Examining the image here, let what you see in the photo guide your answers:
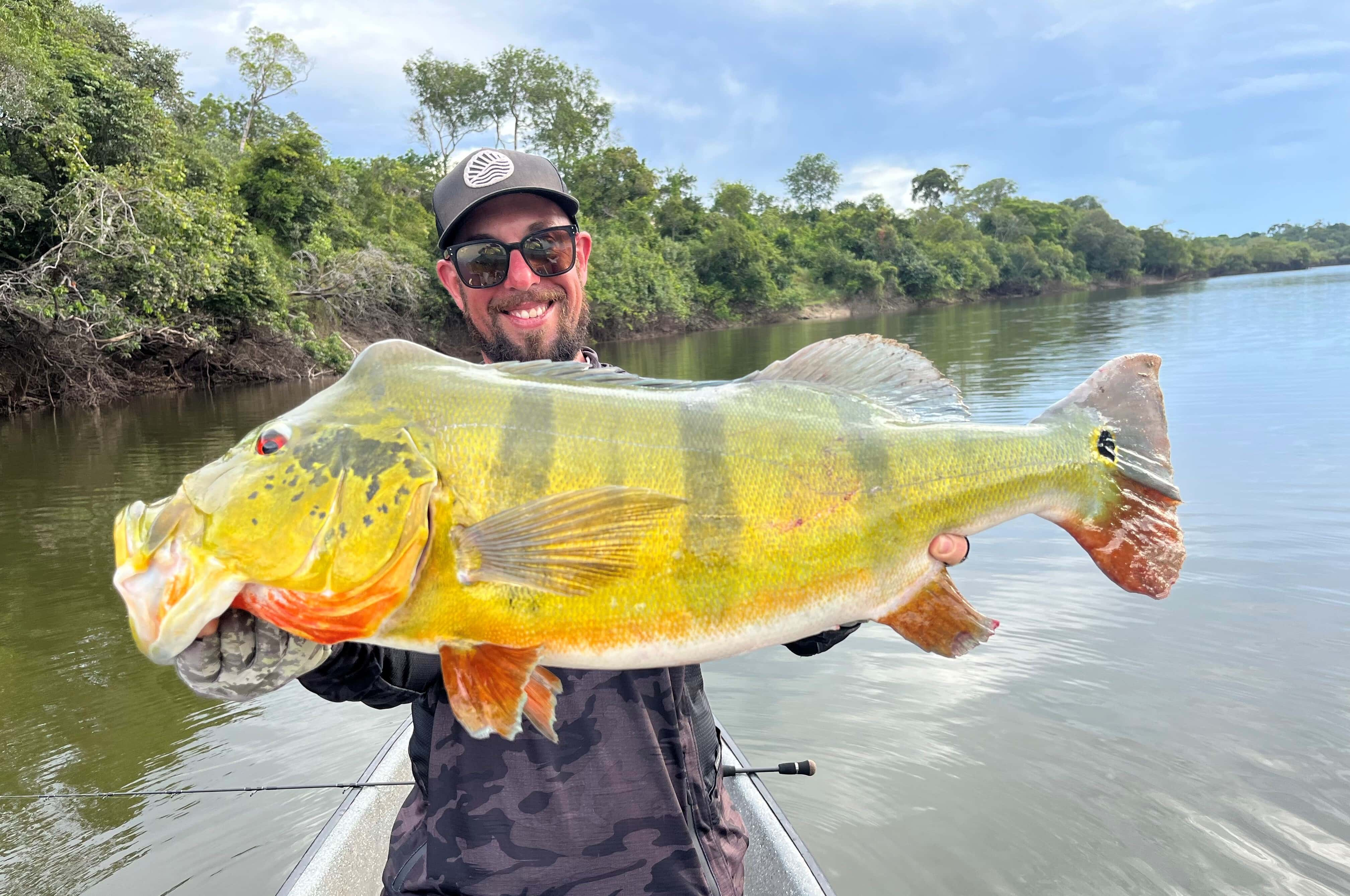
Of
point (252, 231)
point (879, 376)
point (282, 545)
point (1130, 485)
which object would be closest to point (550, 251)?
point (879, 376)

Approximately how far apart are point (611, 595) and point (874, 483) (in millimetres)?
691

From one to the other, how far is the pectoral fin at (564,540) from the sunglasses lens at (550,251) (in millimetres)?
1632

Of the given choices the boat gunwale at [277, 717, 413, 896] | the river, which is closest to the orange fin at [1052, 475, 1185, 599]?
the boat gunwale at [277, 717, 413, 896]

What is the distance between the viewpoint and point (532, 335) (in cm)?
300

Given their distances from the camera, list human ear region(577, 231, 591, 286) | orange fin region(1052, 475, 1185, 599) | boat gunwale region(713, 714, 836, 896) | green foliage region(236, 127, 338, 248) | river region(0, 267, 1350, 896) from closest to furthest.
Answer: orange fin region(1052, 475, 1185, 599)
boat gunwale region(713, 714, 836, 896)
human ear region(577, 231, 591, 286)
river region(0, 267, 1350, 896)
green foliage region(236, 127, 338, 248)

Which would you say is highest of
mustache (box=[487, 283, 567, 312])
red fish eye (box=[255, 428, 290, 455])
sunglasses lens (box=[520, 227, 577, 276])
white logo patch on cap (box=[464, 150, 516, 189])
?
white logo patch on cap (box=[464, 150, 516, 189])

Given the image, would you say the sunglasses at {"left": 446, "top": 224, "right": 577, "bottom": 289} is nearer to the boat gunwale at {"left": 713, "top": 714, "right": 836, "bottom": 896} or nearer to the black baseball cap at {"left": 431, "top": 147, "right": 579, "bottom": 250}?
the black baseball cap at {"left": 431, "top": 147, "right": 579, "bottom": 250}

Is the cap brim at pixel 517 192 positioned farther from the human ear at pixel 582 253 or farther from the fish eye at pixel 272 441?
the fish eye at pixel 272 441

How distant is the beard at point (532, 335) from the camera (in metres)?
2.98

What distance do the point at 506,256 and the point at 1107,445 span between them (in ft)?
7.15

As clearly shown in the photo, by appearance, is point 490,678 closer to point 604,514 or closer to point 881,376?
point 604,514

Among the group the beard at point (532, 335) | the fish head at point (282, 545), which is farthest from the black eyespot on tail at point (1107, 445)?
the beard at point (532, 335)

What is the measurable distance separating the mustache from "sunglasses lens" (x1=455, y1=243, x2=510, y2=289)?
66 mm

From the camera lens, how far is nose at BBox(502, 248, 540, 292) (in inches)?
116
